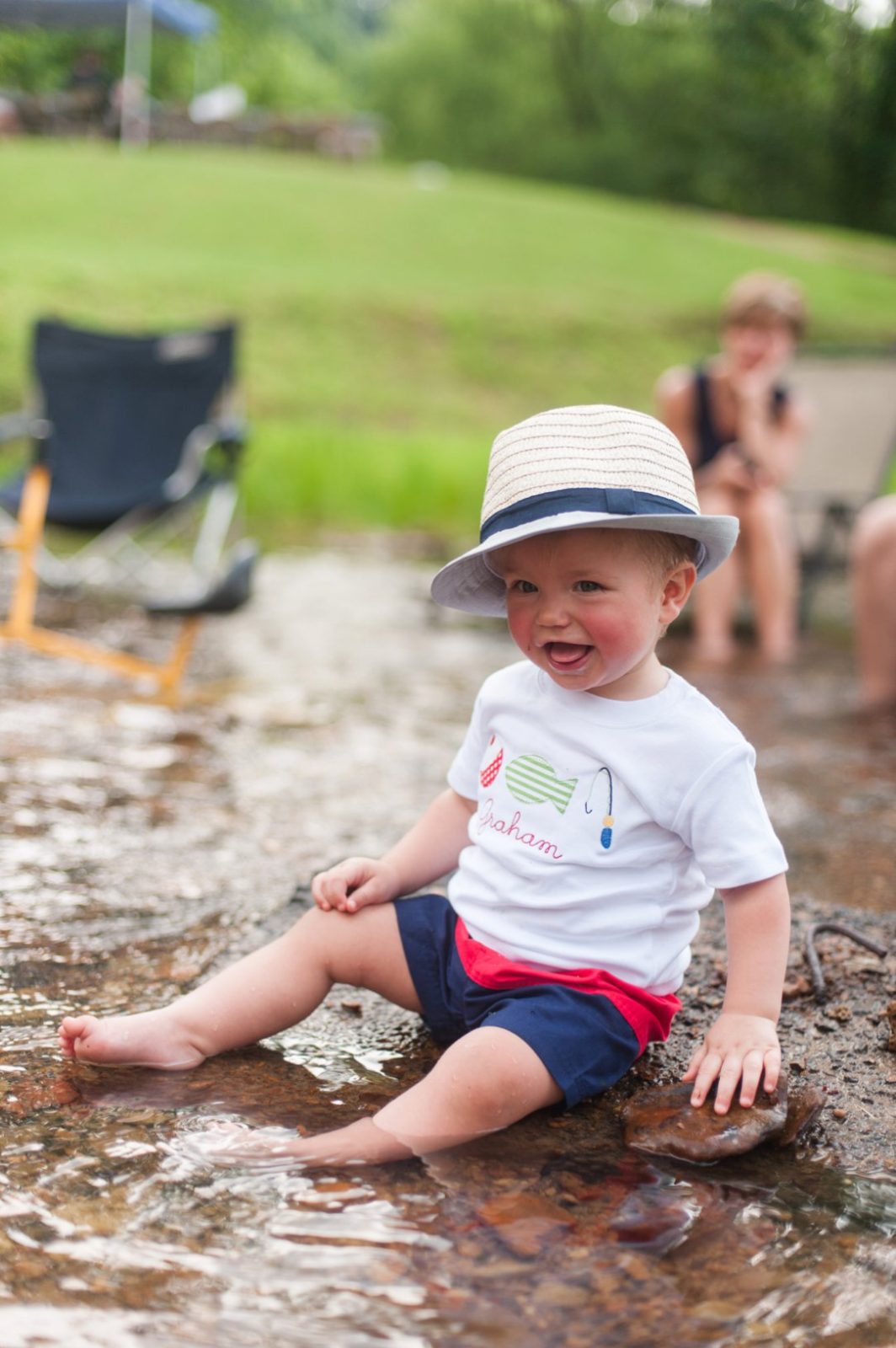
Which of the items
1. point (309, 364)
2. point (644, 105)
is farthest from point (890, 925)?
point (644, 105)

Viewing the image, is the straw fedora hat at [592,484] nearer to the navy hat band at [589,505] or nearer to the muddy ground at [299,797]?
the navy hat band at [589,505]

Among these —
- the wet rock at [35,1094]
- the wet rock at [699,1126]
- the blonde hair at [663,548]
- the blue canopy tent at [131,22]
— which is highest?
the blue canopy tent at [131,22]

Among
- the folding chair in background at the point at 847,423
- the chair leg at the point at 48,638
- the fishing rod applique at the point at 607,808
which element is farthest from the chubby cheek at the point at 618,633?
the folding chair in background at the point at 847,423

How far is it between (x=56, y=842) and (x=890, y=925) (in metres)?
1.61

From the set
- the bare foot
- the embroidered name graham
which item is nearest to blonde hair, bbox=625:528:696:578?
the embroidered name graham

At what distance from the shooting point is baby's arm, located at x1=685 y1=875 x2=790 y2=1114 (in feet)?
5.60

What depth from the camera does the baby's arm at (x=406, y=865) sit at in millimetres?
1989

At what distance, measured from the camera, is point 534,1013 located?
1756 mm

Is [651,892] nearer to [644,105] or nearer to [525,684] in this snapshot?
[525,684]

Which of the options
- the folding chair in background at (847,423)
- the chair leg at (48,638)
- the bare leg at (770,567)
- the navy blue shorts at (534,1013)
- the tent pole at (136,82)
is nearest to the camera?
the navy blue shorts at (534,1013)

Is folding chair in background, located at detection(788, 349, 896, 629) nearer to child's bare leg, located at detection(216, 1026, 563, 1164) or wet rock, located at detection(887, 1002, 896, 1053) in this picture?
wet rock, located at detection(887, 1002, 896, 1053)

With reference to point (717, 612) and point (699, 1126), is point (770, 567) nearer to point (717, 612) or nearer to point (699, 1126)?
point (717, 612)

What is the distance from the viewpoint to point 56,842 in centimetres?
289

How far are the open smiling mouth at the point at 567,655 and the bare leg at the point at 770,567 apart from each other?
13.6 feet
